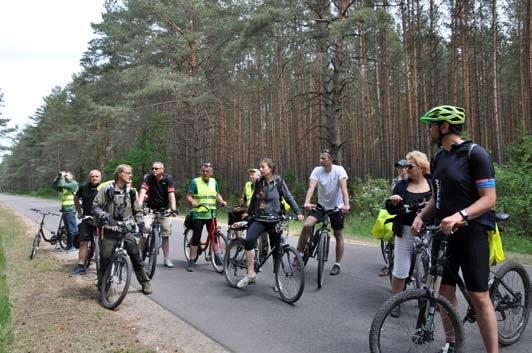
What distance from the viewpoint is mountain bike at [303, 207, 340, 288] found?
259 inches

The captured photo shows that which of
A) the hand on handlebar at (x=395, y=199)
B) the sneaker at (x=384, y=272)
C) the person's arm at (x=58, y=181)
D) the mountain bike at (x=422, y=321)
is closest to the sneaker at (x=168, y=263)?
the person's arm at (x=58, y=181)

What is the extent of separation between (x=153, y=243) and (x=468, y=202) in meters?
5.65

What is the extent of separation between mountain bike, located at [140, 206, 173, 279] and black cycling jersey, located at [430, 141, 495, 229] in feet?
17.4

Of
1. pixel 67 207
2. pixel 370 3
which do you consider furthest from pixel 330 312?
pixel 370 3

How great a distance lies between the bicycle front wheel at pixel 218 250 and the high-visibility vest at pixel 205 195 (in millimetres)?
540

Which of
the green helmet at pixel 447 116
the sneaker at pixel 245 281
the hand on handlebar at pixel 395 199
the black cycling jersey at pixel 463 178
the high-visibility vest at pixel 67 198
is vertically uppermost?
the green helmet at pixel 447 116

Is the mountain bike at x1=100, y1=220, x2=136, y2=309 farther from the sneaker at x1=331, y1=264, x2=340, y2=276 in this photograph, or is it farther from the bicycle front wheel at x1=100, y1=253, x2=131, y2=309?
the sneaker at x1=331, y1=264, x2=340, y2=276

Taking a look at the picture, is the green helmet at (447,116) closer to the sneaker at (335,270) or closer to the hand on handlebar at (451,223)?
the hand on handlebar at (451,223)

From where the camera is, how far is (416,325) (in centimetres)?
348

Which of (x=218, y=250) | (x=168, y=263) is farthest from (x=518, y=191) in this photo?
(x=168, y=263)

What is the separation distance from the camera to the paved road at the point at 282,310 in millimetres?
4480

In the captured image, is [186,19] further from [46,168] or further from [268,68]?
[46,168]

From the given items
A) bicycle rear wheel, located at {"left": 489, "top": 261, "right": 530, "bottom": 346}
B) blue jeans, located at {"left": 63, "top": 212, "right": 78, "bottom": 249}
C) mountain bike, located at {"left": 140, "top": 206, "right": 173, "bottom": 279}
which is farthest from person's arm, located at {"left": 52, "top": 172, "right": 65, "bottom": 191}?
bicycle rear wheel, located at {"left": 489, "top": 261, "right": 530, "bottom": 346}

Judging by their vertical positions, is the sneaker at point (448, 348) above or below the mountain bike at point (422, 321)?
below
